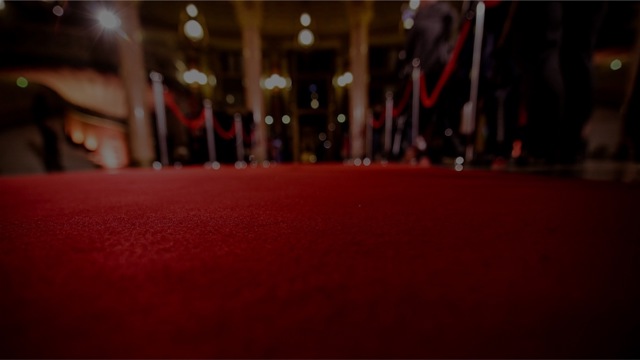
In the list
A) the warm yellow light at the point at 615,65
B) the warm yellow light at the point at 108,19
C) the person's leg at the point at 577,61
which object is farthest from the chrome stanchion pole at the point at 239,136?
the warm yellow light at the point at 615,65

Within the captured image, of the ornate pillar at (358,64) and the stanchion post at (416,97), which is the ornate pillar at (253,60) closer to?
the ornate pillar at (358,64)

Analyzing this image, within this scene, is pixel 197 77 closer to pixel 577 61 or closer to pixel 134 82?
pixel 134 82

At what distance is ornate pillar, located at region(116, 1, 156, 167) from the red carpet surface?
6.51 metres

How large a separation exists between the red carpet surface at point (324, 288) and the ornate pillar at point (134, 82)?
21.4ft

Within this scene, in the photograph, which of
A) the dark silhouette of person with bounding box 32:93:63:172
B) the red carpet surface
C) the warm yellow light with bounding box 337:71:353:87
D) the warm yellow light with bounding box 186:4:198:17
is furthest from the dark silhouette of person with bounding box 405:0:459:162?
the dark silhouette of person with bounding box 32:93:63:172

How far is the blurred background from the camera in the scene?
16.7ft

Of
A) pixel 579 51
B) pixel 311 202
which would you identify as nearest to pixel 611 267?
pixel 311 202

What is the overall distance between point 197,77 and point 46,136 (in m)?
3.91

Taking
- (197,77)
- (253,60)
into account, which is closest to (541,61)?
(253,60)

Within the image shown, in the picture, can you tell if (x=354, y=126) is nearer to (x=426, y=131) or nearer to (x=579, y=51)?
(x=426, y=131)

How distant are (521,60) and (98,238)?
125 inches

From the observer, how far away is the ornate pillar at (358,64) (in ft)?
26.7

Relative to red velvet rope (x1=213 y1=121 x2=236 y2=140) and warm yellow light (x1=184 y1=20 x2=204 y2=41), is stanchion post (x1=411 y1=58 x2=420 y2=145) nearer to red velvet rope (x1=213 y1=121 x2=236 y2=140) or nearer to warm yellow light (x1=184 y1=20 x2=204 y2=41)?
red velvet rope (x1=213 y1=121 x2=236 y2=140)

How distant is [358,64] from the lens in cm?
830
